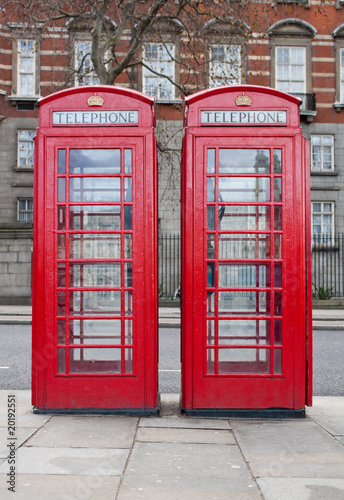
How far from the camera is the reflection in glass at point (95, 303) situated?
5328 mm

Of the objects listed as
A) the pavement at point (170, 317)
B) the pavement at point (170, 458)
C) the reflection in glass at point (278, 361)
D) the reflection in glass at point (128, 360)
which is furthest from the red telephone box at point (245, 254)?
the pavement at point (170, 317)

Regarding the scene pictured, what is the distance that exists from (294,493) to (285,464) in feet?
1.76

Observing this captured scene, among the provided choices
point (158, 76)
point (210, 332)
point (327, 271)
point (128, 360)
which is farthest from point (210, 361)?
point (158, 76)

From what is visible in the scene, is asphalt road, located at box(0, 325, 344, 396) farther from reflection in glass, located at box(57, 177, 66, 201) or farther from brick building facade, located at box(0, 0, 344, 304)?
brick building facade, located at box(0, 0, 344, 304)

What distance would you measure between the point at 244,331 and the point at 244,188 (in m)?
1.25

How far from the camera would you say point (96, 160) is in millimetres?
5352

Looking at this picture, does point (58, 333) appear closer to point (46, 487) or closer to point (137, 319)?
point (137, 319)

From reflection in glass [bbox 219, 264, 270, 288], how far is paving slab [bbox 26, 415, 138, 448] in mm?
1406

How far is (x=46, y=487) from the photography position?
137 inches

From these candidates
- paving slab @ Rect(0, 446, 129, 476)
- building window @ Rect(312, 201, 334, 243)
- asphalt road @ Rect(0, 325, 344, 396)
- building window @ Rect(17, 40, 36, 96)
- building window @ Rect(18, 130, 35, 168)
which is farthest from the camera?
building window @ Rect(312, 201, 334, 243)

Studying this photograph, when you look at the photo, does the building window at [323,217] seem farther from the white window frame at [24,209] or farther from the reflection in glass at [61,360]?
the reflection in glass at [61,360]

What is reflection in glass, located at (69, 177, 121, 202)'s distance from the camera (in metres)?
5.32

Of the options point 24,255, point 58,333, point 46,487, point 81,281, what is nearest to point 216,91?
point 81,281

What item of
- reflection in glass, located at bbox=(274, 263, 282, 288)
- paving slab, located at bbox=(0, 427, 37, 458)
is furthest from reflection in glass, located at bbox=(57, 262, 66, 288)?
reflection in glass, located at bbox=(274, 263, 282, 288)
